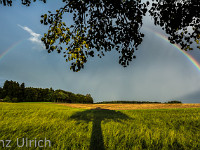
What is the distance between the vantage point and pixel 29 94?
61812mm

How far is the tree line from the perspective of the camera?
5770 cm

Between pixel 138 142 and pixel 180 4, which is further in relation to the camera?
pixel 180 4

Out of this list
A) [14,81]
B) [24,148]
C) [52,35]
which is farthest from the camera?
[14,81]

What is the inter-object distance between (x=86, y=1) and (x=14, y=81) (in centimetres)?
6815

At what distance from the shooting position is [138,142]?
5.74 metres

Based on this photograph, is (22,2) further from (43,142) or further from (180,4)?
(180,4)

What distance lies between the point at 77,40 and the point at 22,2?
12.2 ft

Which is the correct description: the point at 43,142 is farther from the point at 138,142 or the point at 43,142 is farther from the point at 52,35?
the point at 52,35

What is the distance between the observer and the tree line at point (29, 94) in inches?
2272

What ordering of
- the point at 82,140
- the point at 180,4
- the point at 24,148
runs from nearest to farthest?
the point at 24,148
the point at 82,140
the point at 180,4

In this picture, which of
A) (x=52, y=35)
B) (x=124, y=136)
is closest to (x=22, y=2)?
(x=52, y=35)

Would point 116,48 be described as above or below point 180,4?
below

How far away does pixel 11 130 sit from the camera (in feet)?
21.4

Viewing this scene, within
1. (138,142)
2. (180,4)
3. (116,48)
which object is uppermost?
(180,4)
